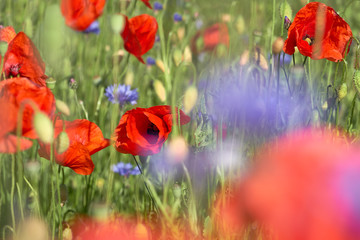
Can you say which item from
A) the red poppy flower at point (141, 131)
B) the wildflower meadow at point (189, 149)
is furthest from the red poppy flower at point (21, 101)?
the red poppy flower at point (141, 131)

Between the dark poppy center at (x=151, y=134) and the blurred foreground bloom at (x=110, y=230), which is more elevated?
the dark poppy center at (x=151, y=134)

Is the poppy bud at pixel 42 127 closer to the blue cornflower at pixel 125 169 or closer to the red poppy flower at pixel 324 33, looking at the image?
the red poppy flower at pixel 324 33

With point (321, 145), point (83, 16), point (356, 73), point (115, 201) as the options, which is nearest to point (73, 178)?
point (115, 201)

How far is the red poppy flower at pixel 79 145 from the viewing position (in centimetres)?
49

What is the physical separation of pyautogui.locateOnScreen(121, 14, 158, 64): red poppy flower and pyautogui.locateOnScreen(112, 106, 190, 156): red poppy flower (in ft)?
A: 0.70

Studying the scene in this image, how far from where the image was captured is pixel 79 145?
49 cm

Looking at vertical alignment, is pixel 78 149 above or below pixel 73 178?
above

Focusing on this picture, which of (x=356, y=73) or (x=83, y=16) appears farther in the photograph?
(x=83, y=16)

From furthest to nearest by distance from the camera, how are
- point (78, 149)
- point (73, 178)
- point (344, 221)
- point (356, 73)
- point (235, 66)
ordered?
point (235, 66) < point (73, 178) < point (356, 73) < point (78, 149) < point (344, 221)

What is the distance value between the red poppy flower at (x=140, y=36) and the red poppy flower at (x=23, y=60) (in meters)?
0.19

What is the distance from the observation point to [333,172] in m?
0.12

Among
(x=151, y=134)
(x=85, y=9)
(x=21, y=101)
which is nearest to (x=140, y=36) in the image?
(x=85, y=9)

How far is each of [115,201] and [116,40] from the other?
0.29 meters

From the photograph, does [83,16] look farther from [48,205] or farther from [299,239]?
[299,239]
